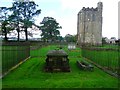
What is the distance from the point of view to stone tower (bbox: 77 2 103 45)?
94.1 meters

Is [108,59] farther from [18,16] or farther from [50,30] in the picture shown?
[50,30]

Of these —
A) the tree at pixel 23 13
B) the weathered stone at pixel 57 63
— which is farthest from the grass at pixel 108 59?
the tree at pixel 23 13

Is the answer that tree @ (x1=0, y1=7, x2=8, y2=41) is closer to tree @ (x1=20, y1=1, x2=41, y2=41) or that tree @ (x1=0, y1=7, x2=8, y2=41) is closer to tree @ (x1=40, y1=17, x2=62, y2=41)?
tree @ (x1=20, y1=1, x2=41, y2=41)

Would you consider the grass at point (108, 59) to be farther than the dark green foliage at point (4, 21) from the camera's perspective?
No

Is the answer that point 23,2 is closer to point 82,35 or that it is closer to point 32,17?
point 32,17

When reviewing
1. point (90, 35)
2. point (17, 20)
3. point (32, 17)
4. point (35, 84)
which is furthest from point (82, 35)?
point (35, 84)

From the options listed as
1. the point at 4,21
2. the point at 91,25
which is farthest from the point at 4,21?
the point at 91,25

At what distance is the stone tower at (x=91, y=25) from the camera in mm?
94125

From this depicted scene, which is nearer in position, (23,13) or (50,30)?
(23,13)

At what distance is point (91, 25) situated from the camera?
95562 millimetres

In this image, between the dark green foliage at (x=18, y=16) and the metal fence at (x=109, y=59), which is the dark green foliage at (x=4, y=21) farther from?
the metal fence at (x=109, y=59)

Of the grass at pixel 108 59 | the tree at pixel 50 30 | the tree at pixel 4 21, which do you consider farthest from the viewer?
the tree at pixel 50 30

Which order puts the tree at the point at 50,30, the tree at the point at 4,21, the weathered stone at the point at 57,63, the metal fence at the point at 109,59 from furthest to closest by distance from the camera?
the tree at the point at 50,30 → the tree at the point at 4,21 → the metal fence at the point at 109,59 → the weathered stone at the point at 57,63

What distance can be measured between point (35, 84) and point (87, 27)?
82.5 meters
